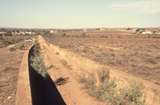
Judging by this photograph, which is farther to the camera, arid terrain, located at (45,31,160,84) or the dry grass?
arid terrain, located at (45,31,160,84)

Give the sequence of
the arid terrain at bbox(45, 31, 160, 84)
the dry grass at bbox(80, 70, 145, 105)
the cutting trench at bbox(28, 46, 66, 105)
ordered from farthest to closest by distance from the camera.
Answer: the arid terrain at bbox(45, 31, 160, 84) → the cutting trench at bbox(28, 46, 66, 105) → the dry grass at bbox(80, 70, 145, 105)

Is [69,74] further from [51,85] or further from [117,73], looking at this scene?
[117,73]

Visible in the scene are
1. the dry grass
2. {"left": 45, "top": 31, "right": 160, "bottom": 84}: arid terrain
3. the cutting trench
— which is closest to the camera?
the dry grass

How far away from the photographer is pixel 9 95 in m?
11.9

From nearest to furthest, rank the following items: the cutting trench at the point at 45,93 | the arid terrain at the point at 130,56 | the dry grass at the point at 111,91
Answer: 1. the dry grass at the point at 111,91
2. the cutting trench at the point at 45,93
3. the arid terrain at the point at 130,56

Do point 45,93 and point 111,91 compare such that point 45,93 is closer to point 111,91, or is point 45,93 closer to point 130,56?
point 111,91

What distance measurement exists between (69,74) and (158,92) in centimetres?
1226

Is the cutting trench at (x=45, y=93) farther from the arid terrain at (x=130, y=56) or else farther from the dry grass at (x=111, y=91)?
the arid terrain at (x=130, y=56)

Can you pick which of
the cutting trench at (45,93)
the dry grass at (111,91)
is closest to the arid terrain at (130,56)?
the dry grass at (111,91)

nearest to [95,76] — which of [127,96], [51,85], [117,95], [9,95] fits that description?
[51,85]

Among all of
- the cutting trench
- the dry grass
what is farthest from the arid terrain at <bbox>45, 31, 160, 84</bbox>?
the cutting trench

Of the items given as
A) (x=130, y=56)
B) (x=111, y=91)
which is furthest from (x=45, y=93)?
(x=130, y=56)

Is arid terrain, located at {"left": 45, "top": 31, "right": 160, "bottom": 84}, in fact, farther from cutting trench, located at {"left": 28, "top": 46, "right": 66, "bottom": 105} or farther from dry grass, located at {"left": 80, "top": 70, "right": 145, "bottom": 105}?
cutting trench, located at {"left": 28, "top": 46, "right": 66, "bottom": 105}

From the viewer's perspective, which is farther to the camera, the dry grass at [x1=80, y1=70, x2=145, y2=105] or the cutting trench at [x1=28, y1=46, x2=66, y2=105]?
the cutting trench at [x1=28, y1=46, x2=66, y2=105]
